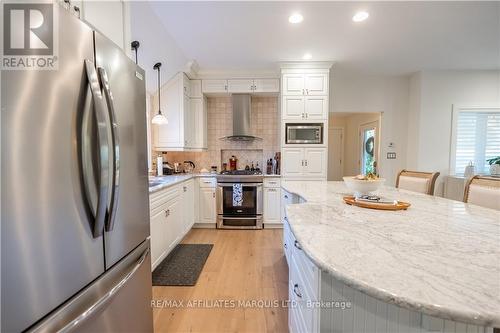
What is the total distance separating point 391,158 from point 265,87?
2768 millimetres

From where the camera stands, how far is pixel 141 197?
4.31 ft

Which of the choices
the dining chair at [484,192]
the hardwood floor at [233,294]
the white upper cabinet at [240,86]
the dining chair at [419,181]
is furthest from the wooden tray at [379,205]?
the white upper cabinet at [240,86]

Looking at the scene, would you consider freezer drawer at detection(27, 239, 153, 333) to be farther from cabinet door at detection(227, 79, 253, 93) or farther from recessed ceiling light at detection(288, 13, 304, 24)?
cabinet door at detection(227, 79, 253, 93)

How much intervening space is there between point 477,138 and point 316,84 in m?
3.07

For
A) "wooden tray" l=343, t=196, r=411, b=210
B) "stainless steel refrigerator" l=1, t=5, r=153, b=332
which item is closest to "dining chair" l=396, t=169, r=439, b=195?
"wooden tray" l=343, t=196, r=411, b=210

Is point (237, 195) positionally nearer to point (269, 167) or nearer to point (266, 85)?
point (269, 167)

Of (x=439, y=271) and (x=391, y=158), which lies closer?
(x=439, y=271)

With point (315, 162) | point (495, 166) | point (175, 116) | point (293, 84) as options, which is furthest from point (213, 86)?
point (495, 166)

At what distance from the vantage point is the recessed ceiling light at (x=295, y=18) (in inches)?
88.6

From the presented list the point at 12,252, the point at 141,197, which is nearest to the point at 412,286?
the point at 12,252

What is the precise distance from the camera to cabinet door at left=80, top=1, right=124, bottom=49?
3.83 feet

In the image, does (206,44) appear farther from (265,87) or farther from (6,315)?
(6,315)

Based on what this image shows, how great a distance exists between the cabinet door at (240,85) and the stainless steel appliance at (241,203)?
1.50m

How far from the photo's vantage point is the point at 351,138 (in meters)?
6.02
